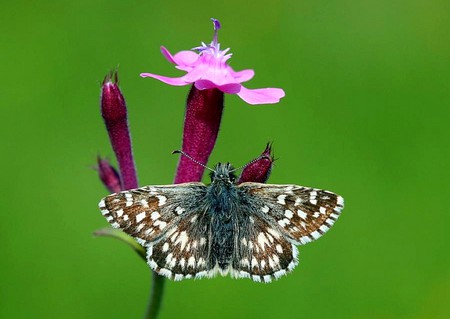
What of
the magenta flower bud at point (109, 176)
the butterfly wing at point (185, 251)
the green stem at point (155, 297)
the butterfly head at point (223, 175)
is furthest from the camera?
the magenta flower bud at point (109, 176)

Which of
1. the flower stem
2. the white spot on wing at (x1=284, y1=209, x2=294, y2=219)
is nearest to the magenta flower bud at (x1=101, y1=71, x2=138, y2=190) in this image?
the flower stem

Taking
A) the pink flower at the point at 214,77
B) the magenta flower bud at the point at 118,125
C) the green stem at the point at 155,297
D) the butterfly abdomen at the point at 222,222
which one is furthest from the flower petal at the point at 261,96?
the green stem at the point at 155,297

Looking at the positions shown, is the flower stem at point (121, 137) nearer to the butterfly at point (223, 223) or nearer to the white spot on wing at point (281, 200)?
the butterfly at point (223, 223)

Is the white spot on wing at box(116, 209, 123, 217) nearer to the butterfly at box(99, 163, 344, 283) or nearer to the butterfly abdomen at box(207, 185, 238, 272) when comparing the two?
the butterfly at box(99, 163, 344, 283)

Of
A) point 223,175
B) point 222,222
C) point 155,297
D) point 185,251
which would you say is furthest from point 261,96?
point 155,297

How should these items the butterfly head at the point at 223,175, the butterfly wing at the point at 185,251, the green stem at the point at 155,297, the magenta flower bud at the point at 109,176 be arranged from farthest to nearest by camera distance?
the magenta flower bud at the point at 109,176, the green stem at the point at 155,297, the butterfly head at the point at 223,175, the butterfly wing at the point at 185,251

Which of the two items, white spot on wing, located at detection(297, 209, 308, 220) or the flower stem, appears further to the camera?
the flower stem

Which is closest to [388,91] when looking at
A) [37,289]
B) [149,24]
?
[149,24]

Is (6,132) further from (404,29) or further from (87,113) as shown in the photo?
(404,29)
